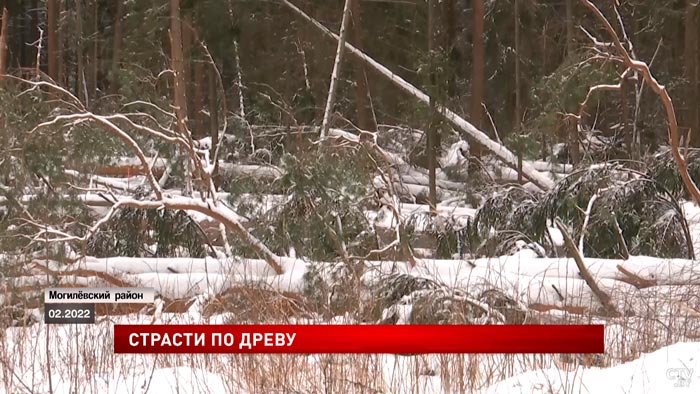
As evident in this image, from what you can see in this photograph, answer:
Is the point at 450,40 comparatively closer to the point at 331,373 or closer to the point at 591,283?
the point at 591,283

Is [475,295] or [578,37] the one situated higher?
[578,37]

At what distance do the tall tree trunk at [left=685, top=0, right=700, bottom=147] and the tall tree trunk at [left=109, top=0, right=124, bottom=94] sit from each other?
13.1ft

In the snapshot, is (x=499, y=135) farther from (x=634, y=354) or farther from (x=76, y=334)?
(x=76, y=334)

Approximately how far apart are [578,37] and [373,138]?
1.64 m

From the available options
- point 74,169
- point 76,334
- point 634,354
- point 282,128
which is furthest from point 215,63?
point 634,354

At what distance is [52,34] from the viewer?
21.4 feet

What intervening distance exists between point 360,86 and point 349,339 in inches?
147

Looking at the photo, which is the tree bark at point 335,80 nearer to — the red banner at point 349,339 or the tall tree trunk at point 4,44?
the tall tree trunk at point 4,44

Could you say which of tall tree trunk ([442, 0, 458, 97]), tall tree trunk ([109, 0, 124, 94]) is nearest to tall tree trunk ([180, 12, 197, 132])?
tall tree trunk ([109, 0, 124, 94])

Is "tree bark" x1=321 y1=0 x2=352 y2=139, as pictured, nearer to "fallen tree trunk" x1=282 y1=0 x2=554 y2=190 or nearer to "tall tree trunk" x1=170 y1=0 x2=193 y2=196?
"fallen tree trunk" x1=282 y1=0 x2=554 y2=190

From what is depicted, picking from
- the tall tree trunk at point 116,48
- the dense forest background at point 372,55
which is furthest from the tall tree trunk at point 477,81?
the tall tree trunk at point 116,48

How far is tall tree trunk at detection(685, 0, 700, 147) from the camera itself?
6066 mm

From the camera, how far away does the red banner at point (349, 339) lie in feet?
8.95

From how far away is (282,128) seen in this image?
578 cm
